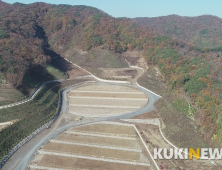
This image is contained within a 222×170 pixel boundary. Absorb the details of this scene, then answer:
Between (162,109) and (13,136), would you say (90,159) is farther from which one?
(162,109)

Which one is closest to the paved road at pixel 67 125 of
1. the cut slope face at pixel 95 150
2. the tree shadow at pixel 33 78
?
the cut slope face at pixel 95 150

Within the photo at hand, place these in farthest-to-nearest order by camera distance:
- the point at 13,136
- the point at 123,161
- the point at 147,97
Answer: the point at 147,97 < the point at 13,136 < the point at 123,161

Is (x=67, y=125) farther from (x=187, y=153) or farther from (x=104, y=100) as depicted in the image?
(x=187, y=153)

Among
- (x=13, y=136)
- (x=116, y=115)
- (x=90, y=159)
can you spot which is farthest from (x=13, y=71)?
(x=90, y=159)

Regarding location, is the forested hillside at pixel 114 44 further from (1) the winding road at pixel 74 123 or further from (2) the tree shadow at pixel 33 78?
(1) the winding road at pixel 74 123

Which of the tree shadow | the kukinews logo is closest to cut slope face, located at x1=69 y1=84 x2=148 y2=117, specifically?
the tree shadow
